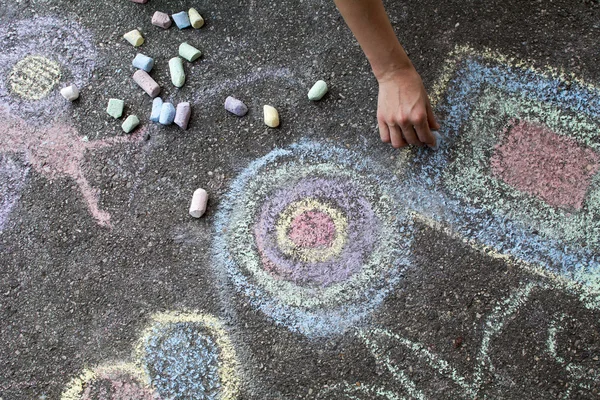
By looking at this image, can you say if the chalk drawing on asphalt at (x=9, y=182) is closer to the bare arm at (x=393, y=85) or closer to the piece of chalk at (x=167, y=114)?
the piece of chalk at (x=167, y=114)

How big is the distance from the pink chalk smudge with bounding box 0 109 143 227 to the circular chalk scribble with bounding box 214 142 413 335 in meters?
0.43

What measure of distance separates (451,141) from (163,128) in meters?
0.93

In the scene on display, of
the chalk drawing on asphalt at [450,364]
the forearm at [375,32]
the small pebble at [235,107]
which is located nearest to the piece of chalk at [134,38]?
the small pebble at [235,107]

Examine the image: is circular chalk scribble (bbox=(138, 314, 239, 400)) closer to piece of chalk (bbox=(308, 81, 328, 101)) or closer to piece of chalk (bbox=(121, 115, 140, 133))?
piece of chalk (bbox=(121, 115, 140, 133))

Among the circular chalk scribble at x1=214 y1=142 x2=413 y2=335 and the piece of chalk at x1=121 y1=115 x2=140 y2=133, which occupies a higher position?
the piece of chalk at x1=121 y1=115 x2=140 y2=133

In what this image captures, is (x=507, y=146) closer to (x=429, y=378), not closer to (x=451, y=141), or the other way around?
(x=451, y=141)

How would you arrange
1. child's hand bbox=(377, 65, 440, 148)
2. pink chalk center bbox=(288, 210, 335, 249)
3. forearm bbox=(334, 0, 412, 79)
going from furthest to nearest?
1. pink chalk center bbox=(288, 210, 335, 249)
2. child's hand bbox=(377, 65, 440, 148)
3. forearm bbox=(334, 0, 412, 79)

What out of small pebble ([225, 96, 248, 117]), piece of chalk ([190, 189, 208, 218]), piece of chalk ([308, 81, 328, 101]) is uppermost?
small pebble ([225, 96, 248, 117])

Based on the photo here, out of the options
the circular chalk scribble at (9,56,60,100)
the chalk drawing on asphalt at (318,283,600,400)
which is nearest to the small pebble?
the circular chalk scribble at (9,56,60,100)

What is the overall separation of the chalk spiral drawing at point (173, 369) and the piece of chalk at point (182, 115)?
0.61 metres

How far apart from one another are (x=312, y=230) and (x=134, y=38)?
0.90m

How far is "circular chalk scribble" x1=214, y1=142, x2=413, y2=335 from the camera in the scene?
1595 mm

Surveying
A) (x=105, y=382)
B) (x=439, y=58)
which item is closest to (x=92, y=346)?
(x=105, y=382)

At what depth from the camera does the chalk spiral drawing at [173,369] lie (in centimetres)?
160
